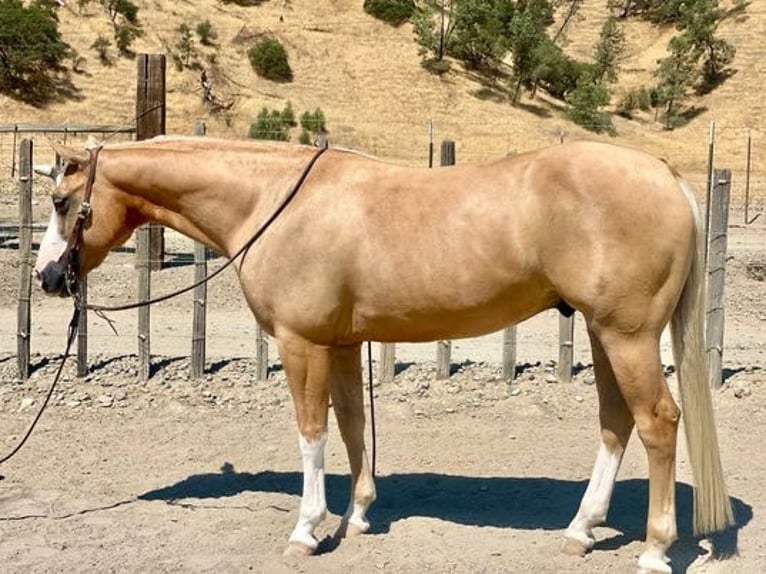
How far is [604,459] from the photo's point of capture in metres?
4.72

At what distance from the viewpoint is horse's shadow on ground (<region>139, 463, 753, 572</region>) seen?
505 cm

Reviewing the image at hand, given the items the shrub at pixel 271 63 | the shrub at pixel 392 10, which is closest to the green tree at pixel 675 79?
the shrub at pixel 392 10

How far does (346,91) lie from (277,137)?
352 inches

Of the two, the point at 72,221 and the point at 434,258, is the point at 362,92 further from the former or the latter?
the point at 434,258

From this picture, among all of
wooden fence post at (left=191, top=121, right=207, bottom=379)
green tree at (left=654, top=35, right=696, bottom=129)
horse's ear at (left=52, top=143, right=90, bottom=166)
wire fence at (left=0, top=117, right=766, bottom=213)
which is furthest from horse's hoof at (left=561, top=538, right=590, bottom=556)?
green tree at (left=654, top=35, right=696, bottom=129)

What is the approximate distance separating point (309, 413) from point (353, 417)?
424mm

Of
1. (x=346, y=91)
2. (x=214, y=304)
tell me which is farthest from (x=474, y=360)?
(x=346, y=91)

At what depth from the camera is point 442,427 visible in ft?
21.9

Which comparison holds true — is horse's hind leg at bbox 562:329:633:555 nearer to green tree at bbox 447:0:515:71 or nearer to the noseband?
the noseband

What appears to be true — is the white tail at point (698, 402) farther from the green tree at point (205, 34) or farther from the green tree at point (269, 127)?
the green tree at point (205, 34)

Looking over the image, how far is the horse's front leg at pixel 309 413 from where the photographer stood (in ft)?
14.7

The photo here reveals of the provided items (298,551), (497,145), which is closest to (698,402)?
(298,551)

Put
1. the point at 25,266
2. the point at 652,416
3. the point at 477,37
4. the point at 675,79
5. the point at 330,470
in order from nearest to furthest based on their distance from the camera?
the point at 652,416, the point at 330,470, the point at 25,266, the point at 675,79, the point at 477,37

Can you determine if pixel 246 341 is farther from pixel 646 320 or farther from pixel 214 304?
pixel 646 320
